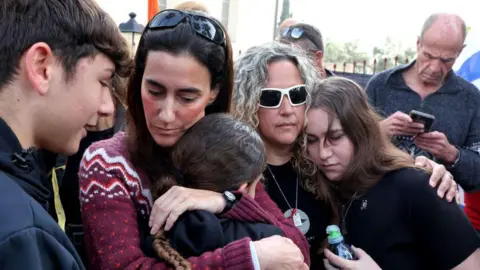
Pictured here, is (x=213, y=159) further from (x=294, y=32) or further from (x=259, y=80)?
(x=294, y=32)

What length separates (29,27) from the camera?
1158 mm

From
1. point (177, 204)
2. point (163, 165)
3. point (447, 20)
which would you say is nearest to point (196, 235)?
point (177, 204)

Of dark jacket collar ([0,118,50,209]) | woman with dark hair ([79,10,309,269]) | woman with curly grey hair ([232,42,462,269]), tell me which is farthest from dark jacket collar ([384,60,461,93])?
dark jacket collar ([0,118,50,209])

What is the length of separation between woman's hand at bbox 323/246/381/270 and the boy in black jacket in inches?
48.2

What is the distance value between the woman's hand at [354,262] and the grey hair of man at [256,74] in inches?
29.0

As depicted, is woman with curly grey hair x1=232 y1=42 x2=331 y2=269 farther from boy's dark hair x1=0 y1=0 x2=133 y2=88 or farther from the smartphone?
boy's dark hair x1=0 y1=0 x2=133 y2=88

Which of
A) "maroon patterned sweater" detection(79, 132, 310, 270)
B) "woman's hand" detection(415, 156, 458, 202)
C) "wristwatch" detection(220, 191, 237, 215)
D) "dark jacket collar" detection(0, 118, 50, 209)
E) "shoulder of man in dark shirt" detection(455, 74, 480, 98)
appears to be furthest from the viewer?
"shoulder of man in dark shirt" detection(455, 74, 480, 98)

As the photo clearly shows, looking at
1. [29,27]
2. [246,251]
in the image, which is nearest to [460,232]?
[246,251]

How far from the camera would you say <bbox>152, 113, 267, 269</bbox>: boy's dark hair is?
5.40 ft

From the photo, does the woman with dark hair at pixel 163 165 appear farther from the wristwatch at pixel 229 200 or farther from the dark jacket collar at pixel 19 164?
the dark jacket collar at pixel 19 164

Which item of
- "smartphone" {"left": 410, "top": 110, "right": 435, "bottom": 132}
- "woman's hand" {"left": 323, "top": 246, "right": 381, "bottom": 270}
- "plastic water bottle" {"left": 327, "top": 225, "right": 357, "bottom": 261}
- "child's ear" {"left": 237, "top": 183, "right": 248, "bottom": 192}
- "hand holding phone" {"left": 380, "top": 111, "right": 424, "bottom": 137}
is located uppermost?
"child's ear" {"left": 237, "top": 183, "right": 248, "bottom": 192}

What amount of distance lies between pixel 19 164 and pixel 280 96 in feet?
4.90

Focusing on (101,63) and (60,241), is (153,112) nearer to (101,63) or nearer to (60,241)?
(101,63)

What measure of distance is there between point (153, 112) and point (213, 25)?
0.40 metres
